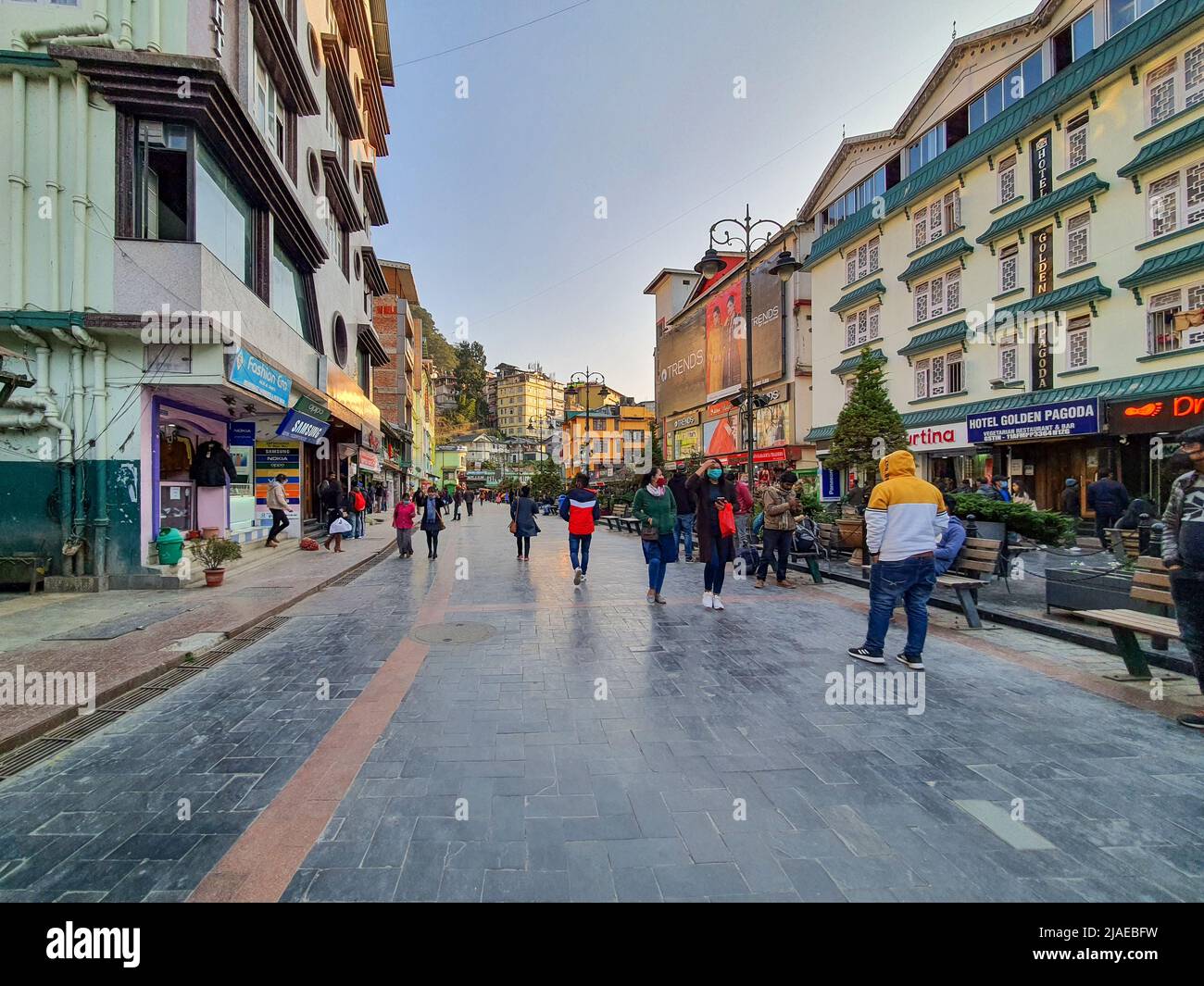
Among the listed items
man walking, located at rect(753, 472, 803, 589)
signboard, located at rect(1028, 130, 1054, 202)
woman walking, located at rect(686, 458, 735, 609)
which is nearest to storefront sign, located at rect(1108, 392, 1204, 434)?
signboard, located at rect(1028, 130, 1054, 202)

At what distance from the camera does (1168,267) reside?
16297 mm

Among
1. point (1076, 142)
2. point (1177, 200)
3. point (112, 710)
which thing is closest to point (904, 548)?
point (112, 710)

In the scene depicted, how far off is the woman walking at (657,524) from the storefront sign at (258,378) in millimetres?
7168

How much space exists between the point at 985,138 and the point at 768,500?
2194cm

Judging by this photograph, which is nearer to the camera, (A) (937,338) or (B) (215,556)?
(B) (215,556)

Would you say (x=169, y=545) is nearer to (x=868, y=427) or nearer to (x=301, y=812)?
(x=301, y=812)

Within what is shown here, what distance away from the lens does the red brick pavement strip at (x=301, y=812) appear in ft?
8.36

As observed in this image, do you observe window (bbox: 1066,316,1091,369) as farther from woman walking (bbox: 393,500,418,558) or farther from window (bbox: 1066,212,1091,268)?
woman walking (bbox: 393,500,418,558)

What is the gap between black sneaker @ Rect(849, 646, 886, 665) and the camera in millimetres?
5641

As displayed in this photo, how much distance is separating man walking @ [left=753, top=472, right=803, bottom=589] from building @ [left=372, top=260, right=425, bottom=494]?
104 ft

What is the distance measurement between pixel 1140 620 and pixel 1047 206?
21084 mm

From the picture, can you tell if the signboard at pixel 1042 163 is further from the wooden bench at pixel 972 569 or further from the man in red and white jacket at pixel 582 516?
the man in red and white jacket at pixel 582 516
